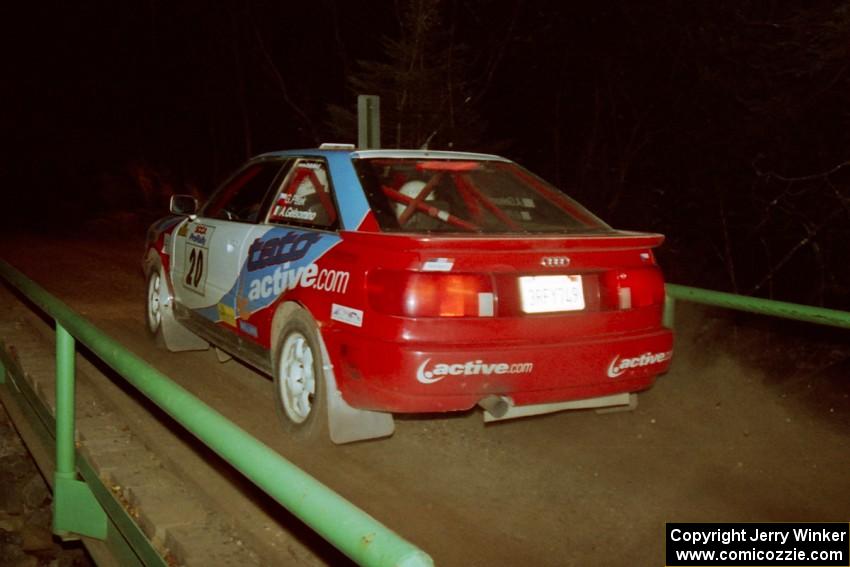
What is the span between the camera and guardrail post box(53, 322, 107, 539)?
148 inches

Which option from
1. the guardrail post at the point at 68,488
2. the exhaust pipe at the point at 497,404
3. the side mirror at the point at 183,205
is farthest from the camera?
the side mirror at the point at 183,205

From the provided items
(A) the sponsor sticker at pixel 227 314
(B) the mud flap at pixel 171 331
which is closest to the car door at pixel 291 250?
(A) the sponsor sticker at pixel 227 314

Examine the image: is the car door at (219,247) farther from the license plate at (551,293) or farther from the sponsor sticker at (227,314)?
the license plate at (551,293)

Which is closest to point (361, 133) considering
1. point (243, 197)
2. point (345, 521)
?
point (243, 197)

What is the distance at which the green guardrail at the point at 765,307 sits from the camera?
17.9 feet

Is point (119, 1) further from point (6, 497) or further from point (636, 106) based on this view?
point (6, 497)

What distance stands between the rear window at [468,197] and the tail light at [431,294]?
0.56m

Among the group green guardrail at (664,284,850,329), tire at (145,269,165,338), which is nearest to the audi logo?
green guardrail at (664,284,850,329)

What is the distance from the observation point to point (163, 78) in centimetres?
3575

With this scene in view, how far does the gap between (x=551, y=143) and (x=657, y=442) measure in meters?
19.9

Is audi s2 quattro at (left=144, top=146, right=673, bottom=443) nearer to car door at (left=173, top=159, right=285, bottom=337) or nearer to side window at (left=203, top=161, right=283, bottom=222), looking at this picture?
car door at (left=173, top=159, right=285, bottom=337)

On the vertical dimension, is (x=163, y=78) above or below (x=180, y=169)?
above

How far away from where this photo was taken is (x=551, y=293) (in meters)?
4.36

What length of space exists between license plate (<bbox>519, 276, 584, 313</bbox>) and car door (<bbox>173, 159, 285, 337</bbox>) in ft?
7.07
